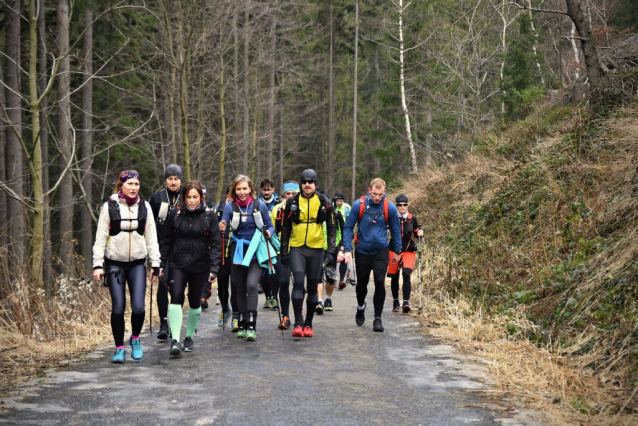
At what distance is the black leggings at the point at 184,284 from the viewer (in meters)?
8.43

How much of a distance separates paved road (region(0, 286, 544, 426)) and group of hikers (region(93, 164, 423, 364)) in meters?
0.52

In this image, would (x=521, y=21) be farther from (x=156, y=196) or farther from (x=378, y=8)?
(x=378, y=8)

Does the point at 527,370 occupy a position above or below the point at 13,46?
below

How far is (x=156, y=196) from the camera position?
9531 millimetres

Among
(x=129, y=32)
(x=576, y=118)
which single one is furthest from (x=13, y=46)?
(x=576, y=118)

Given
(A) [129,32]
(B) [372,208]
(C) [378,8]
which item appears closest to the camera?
(B) [372,208]

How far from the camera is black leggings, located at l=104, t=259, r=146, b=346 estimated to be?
7789mm

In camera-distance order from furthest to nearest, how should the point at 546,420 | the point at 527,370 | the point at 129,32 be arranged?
the point at 129,32 < the point at 527,370 < the point at 546,420

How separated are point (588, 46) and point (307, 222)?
23.6 ft

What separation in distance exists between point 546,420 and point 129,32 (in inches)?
1066

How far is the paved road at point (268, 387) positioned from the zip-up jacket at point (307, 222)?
1277 millimetres

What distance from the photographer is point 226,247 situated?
419 inches

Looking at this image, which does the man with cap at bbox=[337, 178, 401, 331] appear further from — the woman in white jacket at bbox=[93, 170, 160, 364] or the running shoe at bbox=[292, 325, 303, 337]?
the woman in white jacket at bbox=[93, 170, 160, 364]

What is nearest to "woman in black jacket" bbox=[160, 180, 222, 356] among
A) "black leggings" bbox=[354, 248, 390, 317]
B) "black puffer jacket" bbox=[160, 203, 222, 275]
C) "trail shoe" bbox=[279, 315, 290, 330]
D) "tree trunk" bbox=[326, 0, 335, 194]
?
"black puffer jacket" bbox=[160, 203, 222, 275]
